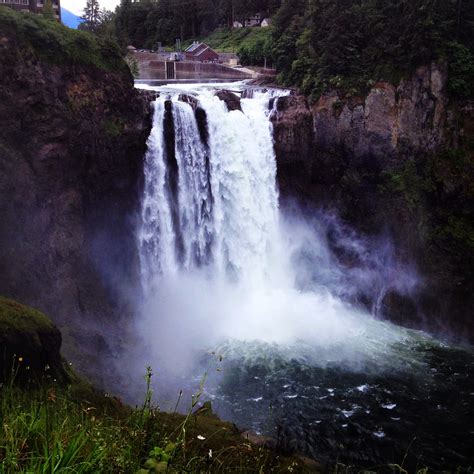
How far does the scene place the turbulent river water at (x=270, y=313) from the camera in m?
14.5

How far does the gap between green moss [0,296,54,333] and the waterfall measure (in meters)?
11.2

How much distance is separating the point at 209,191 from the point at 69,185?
6.62m

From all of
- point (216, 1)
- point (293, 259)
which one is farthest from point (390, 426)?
point (216, 1)

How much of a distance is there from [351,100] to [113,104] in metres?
12.1

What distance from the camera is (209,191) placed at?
2223 centimetres

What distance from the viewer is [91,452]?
355 cm

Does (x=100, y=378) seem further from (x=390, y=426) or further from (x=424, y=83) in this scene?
(x=424, y=83)

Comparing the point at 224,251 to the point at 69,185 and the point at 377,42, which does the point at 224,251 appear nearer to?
the point at 69,185

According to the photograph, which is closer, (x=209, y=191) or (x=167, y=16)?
(x=209, y=191)

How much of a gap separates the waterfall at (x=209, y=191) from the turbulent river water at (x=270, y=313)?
0.05 meters

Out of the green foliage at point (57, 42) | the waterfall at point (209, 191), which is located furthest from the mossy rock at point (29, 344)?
the green foliage at point (57, 42)

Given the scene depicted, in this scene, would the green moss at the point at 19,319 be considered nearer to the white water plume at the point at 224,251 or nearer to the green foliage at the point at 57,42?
the white water plume at the point at 224,251

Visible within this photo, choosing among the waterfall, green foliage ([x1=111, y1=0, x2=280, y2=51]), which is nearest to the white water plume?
the waterfall

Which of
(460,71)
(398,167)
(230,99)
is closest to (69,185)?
(230,99)
